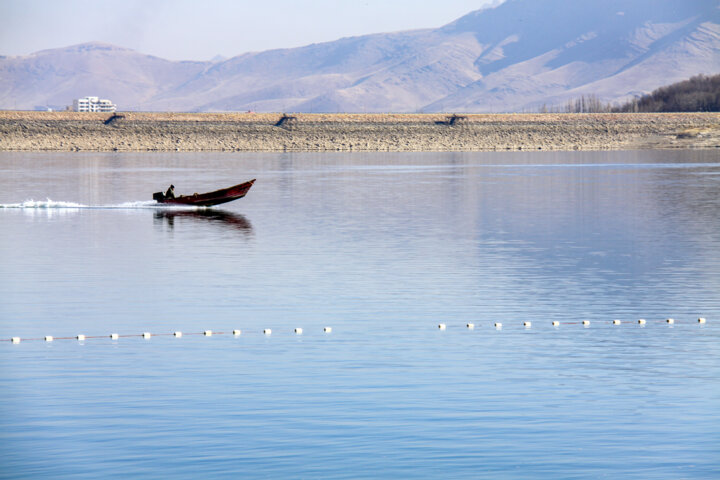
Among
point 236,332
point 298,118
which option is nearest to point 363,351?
point 236,332

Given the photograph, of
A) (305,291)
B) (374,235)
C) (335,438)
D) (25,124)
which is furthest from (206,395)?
(25,124)

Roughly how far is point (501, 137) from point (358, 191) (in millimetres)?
114487

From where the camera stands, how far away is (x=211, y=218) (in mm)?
63688

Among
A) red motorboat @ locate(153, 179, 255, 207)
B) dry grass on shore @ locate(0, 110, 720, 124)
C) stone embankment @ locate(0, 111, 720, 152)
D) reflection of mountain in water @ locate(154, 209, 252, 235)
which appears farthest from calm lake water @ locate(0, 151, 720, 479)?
dry grass on shore @ locate(0, 110, 720, 124)

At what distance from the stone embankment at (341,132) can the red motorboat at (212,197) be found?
120 meters

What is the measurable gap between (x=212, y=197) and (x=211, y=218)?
523cm

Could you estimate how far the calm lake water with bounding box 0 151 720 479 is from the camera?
1788cm

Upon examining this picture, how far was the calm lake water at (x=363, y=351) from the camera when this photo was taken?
58.6ft

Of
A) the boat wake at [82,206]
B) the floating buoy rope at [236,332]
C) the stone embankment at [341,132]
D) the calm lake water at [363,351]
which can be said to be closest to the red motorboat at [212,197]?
the boat wake at [82,206]

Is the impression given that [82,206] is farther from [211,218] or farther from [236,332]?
[236,332]

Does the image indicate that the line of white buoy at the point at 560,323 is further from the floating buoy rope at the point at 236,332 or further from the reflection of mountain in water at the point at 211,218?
the reflection of mountain in water at the point at 211,218

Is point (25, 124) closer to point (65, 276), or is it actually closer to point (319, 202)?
point (319, 202)

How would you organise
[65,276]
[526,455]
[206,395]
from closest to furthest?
[526,455]
[206,395]
[65,276]

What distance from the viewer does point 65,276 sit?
123ft
